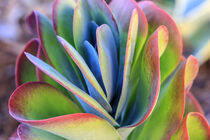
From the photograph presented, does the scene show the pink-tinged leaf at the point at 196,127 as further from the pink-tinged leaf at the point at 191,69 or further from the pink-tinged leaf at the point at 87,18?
the pink-tinged leaf at the point at 87,18

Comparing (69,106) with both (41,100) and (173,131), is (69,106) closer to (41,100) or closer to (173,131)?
(41,100)

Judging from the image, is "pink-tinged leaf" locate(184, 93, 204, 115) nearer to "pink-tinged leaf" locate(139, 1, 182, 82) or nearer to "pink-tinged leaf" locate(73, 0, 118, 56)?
"pink-tinged leaf" locate(139, 1, 182, 82)

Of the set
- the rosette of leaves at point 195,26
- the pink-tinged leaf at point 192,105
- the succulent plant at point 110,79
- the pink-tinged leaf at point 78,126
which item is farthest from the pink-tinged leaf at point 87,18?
the rosette of leaves at point 195,26

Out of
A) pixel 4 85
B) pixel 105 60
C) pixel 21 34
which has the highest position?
pixel 105 60

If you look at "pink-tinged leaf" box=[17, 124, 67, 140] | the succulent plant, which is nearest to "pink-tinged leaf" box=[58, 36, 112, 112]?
the succulent plant

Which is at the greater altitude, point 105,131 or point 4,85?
point 105,131

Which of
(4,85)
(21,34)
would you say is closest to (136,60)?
(4,85)
